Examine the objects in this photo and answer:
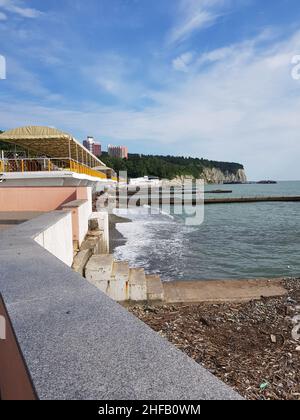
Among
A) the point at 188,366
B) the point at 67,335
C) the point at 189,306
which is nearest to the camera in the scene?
the point at 188,366

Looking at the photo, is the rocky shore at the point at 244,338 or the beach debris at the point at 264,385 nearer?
the beach debris at the point at 264,385

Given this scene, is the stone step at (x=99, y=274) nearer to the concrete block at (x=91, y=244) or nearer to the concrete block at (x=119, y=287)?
the concrete block at (x=119, y=287)

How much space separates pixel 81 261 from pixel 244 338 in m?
4.08

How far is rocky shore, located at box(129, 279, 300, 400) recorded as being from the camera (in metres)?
4.32

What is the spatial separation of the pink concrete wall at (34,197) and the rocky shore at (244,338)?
8.73 metres

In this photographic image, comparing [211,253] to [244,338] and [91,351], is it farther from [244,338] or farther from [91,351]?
[91,351]

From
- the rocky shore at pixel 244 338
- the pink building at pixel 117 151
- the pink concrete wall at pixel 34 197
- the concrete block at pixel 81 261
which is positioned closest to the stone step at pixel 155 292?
the rocky shore at pixel 244 338

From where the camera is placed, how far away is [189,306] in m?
7.23

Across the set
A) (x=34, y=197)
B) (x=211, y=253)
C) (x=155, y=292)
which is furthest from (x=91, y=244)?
(x=211, y=253)

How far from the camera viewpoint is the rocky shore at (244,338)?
4324mm

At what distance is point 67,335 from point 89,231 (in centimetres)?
1096

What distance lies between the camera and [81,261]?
7.90 meters
